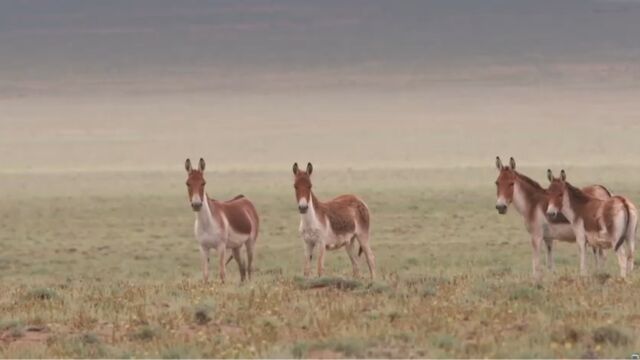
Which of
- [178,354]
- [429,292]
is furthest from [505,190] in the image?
[178,354]

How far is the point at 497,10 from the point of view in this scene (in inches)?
4296

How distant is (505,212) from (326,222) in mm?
1969

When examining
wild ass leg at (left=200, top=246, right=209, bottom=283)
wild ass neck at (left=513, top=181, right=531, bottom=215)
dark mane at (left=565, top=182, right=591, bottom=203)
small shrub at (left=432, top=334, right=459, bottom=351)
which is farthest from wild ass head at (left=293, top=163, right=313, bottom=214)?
small shrub at (left=432, top=334, right=459, bottom=351)

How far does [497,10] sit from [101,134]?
45.5m

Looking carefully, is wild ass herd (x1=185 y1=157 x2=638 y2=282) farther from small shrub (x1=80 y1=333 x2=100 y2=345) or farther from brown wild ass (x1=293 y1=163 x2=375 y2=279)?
small shrub (x1=80 y1=333 x2=100 y2=345)

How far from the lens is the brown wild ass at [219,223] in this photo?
47.9ft

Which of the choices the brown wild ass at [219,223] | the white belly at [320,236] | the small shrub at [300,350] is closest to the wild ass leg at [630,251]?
the white belly at [320,236]

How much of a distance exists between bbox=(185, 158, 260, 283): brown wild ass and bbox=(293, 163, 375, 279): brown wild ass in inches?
27.5

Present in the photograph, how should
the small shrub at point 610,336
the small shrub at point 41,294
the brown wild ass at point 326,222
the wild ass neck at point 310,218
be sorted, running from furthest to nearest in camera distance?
the wild ass neck at point 310,218
the brown wild ass at point 326,222
the small shrub at point 41,294
the small shrub at point 610,336

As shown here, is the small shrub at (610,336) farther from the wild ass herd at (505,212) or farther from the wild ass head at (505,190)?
the wild ass head at (505,190)

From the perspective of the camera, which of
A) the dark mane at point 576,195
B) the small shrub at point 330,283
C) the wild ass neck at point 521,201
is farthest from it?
the wild ass neck at point 521,201

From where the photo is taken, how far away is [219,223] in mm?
14930

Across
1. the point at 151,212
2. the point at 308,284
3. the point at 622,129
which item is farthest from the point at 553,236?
the point at 622,129

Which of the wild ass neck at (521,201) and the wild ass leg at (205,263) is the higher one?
the wild ass neck at (521,201)
